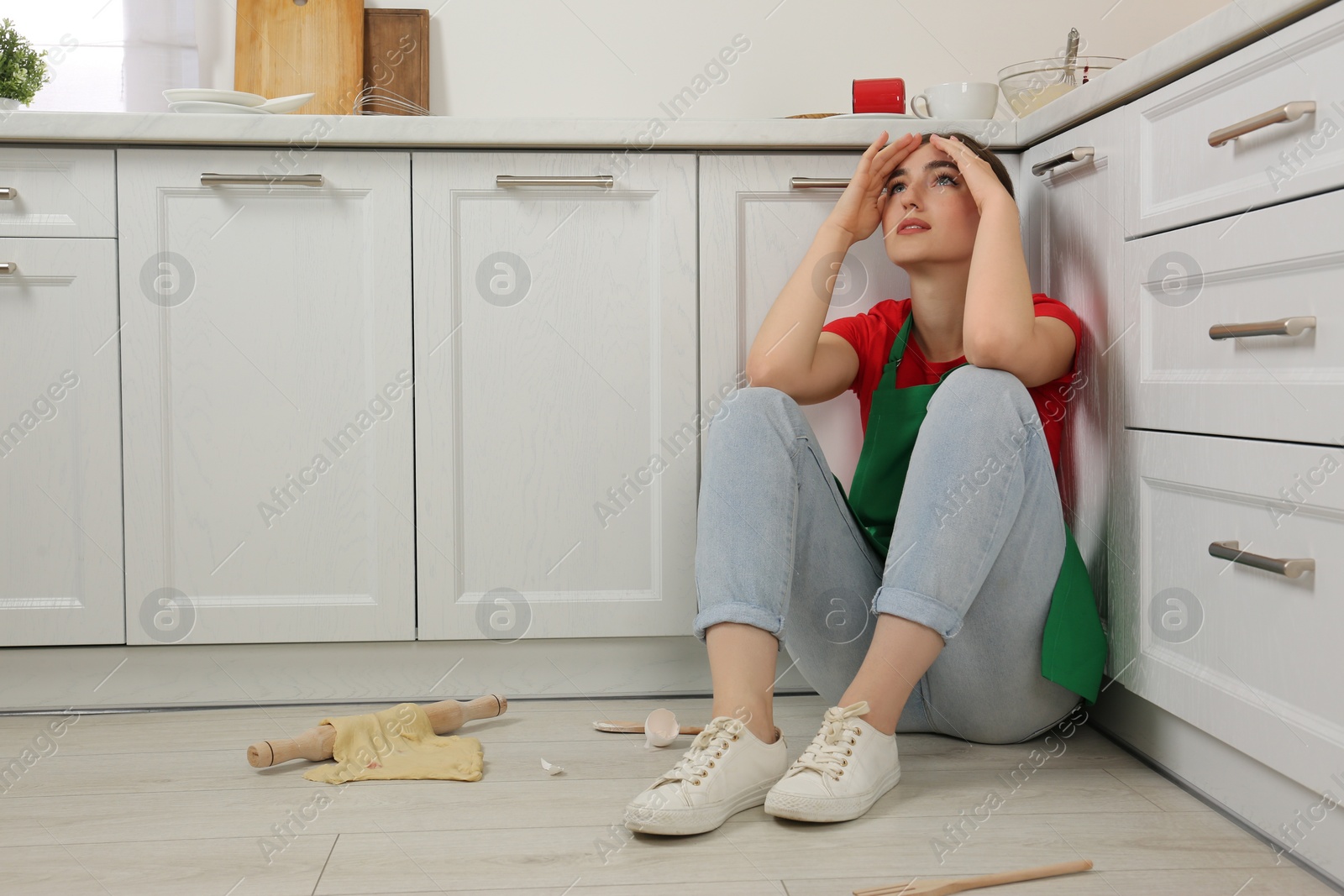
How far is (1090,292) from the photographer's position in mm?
1258

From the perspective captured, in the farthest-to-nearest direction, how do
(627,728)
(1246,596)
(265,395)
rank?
(265,395) → (627,728) → (1246,596)

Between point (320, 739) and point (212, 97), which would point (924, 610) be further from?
point (212, 97)

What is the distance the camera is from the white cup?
1.55m

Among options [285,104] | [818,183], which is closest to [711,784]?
[818,183]

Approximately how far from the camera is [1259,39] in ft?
3.13

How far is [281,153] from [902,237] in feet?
2.88

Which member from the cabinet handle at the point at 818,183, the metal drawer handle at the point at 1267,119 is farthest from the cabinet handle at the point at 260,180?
the metal drawer handle at the point at 1267,119

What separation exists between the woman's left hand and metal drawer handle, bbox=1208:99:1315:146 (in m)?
0.26

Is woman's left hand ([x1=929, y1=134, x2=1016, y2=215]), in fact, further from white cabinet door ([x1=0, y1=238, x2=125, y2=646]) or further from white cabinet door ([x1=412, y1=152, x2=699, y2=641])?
white cabinet door ([x1=0, y1=238, x2=125, y2=646])

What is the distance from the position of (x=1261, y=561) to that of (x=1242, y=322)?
237mm

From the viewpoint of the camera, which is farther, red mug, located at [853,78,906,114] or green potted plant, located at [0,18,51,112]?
red mug, located at [853,78,906,114]

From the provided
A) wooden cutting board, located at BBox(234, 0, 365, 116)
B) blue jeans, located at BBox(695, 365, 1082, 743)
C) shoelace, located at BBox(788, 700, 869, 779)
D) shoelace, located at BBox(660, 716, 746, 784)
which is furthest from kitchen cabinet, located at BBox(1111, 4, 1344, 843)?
wooden cutting board, located at BBox(234, 0, 365, 116)

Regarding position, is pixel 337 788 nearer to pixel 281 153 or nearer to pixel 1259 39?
pixel 281 153

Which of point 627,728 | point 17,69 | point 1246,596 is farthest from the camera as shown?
point 17,69
